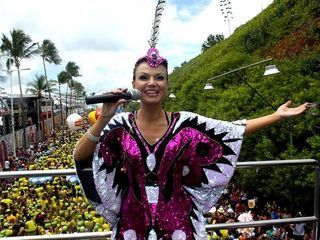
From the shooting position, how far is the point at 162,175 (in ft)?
6.55

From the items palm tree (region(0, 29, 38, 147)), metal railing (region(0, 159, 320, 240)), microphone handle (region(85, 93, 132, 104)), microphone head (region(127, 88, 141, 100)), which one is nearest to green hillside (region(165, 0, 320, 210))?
metal railing (region(0, 159, 320, 240))

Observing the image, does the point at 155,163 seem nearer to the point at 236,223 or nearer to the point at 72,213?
the point at 236,223

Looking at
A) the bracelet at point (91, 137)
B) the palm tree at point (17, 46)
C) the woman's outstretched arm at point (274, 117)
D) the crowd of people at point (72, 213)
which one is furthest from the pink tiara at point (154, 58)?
the palm tree at point (17, 46)

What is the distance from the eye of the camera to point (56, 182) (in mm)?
14273

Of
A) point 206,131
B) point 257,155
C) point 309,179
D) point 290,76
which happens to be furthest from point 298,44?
point 206,131

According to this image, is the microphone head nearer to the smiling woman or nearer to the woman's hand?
the smiling woman

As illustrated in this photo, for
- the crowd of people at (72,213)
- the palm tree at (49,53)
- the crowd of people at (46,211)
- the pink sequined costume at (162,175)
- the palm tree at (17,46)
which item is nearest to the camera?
the pink sequined costume at (162,175)

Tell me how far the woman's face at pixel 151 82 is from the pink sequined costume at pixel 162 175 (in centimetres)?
16

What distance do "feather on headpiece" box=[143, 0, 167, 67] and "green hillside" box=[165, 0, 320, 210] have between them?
5865mm

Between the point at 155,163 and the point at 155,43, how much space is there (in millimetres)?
790

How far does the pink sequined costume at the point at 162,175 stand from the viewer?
1976mm

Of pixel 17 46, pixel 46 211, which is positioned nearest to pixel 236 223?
pixel 46 211

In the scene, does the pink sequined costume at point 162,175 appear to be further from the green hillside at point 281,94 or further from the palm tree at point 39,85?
the palm tree at point 39,85

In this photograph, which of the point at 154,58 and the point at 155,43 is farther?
the point at 155,43
